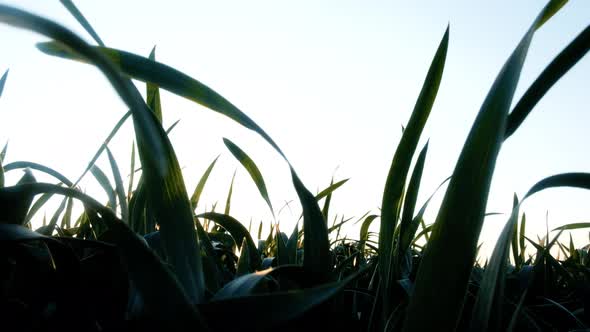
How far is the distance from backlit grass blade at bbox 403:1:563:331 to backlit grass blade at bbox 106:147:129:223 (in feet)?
1.63

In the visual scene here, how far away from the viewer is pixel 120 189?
63 cm

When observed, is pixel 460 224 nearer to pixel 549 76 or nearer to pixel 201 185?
pixel 549 76

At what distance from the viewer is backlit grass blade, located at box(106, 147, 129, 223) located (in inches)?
24.8

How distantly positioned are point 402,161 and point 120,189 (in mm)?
430

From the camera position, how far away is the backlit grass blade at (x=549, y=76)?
0.27 m

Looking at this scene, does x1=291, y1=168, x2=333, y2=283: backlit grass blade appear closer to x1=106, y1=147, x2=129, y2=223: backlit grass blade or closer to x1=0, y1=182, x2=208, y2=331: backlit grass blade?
x1=0, y1=182, x2=208, y2=331: backlit grass blade

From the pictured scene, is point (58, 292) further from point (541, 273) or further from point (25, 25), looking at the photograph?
point (541, 273)

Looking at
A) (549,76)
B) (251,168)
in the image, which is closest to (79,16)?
(251,168)

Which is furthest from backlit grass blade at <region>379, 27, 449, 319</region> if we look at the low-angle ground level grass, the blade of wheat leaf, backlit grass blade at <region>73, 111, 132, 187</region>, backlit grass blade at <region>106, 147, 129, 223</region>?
backlit grass blade at <region>106, 147, 129, 223</region>

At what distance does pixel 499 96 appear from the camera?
23 centimetres

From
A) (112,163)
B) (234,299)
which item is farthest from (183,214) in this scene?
(112,163)

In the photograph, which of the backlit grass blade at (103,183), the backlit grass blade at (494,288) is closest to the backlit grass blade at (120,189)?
the backlit grass blade at (103,183)

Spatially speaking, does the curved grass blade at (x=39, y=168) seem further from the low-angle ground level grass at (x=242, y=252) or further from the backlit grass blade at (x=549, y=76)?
the backlit grass blade at (x=549, y=76)

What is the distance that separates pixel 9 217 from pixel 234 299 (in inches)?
6.5
